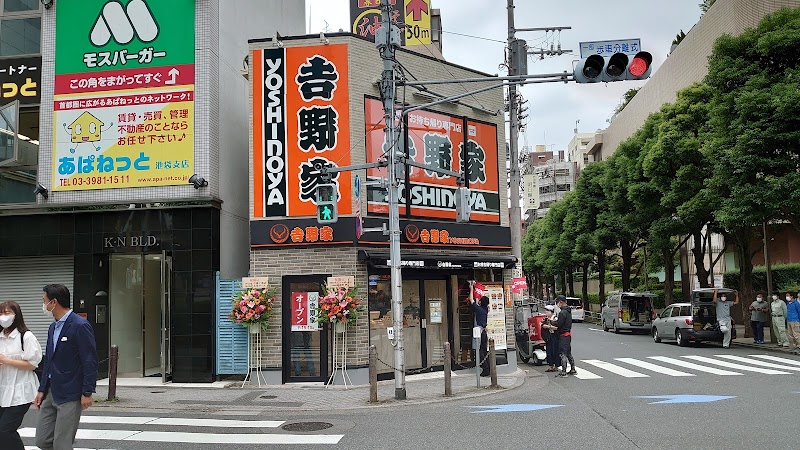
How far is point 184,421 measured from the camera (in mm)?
10883

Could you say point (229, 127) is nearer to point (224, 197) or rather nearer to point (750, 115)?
point (224, 197)

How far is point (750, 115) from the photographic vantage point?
71.4ft

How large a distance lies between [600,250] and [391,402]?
109 ft

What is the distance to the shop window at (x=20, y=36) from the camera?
1716 centimetres

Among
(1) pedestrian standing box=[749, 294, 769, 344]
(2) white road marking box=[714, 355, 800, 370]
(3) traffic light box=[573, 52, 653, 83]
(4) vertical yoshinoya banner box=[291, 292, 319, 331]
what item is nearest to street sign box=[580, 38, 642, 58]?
(3) traffic light box=[573, 52, 653, 83]

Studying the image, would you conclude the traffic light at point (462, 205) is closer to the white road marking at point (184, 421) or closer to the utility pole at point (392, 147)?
the utility pole at point (392, 147)

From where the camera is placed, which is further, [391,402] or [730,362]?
[730,362]

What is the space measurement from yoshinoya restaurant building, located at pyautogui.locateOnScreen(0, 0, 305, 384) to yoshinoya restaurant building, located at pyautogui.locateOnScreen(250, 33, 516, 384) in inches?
54.5

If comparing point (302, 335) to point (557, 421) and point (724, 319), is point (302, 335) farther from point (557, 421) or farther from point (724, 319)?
point (724, 319)

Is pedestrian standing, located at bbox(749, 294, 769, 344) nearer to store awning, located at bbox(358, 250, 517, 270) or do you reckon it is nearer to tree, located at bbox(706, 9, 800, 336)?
tree, located at bbox(706, 9, 800, 336)

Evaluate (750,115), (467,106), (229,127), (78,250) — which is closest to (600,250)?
(750,115)

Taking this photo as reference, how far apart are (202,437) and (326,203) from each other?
521 cm

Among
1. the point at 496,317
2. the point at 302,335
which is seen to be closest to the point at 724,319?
the point at 496,317

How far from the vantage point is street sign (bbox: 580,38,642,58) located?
10.6 metres
